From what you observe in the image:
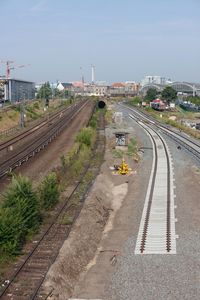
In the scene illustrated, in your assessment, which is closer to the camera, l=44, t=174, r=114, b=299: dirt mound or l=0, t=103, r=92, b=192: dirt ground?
l=44, t=174, r=114, b=299: dirt mound

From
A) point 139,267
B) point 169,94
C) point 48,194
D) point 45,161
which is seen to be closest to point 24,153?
point 45,161

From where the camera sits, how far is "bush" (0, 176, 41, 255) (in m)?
16.4

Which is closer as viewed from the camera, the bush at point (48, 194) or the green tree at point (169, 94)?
the bush at point (48, 194)

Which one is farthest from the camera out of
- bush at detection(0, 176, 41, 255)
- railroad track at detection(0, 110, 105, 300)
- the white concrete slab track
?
the white concrete slab track

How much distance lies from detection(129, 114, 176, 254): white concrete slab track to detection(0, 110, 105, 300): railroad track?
298 cm

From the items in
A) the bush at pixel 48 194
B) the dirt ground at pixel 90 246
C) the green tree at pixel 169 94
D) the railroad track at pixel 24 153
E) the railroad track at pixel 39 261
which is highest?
the green tree at pixel 169 94

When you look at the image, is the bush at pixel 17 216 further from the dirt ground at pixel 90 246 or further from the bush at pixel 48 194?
the bush at pixel 48 194

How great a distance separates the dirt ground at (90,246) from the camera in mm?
14953

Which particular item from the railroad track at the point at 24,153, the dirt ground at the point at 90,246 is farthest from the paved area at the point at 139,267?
the railroad track at the point at 24,153

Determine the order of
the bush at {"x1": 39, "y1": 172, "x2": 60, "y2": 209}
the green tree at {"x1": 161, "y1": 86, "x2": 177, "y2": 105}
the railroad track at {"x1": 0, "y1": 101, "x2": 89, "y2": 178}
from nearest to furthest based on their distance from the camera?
1. the bush at {"x1": 39, "y1": 172, "x2": 60, "y2": 209}
2. the railroad track at {"x1": 0, "y1": 101, "x2": 89, "y2": 178}
3. the green tree at {"x1": 161, "y1": 86, "x2": 177, "y2": 105}

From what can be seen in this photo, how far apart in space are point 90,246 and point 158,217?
16.2 ft

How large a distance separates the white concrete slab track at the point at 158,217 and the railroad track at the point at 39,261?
2.98 meters

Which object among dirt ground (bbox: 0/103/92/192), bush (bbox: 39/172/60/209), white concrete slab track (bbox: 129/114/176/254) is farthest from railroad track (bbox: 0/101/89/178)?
white concrete slab track (bbox: 129/114/176/254)

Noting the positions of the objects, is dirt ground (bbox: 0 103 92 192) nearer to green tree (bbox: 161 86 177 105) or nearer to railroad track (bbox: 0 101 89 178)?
railroad track (bbox: 0 101 89 178)
